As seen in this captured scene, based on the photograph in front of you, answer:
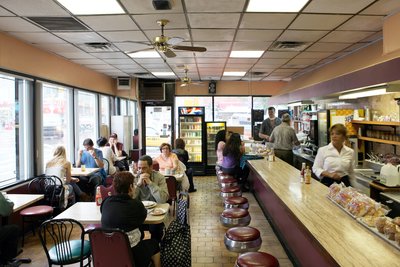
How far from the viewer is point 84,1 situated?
3422 millimetres

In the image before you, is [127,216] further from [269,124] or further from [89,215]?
[269,124]

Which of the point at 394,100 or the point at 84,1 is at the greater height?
the point at 84,1

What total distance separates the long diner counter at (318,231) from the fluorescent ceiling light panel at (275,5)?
2.06 metres

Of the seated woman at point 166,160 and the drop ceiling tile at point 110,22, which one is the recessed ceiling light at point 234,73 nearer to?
the seated woman at point 166,160

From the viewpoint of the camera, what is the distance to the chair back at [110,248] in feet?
8.32

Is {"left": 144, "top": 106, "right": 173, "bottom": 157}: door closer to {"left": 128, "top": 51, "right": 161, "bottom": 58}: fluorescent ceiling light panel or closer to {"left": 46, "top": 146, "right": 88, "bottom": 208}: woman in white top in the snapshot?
{"left": 128, "top": 51, "right": 161, "bottom": 58}: fluorescent ceiling light panel

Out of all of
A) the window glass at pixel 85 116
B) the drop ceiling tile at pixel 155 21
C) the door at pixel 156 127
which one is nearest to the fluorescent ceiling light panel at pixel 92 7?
the drop ceiling tile at pixel 155 21

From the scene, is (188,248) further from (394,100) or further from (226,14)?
(394,100)

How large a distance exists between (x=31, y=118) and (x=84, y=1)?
2.83 m

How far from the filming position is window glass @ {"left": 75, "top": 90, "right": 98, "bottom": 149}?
293 inches

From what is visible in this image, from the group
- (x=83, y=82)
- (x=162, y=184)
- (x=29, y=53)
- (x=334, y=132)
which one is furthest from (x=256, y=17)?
(x=83, y=82)

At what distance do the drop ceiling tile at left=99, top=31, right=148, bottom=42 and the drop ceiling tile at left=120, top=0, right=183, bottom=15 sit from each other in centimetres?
89

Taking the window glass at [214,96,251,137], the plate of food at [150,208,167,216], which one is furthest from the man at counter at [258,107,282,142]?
the plate of food at [150,208,167,216]

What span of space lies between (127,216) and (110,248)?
298mm
